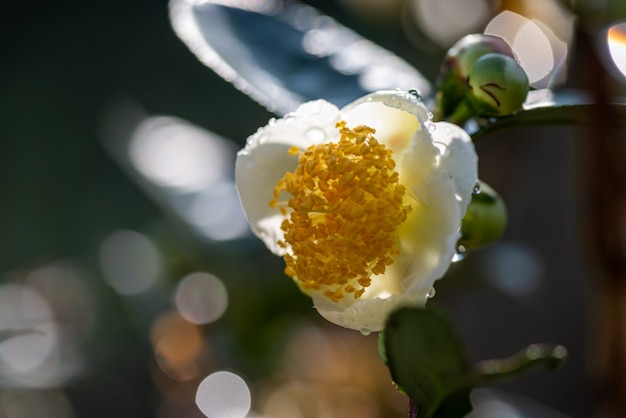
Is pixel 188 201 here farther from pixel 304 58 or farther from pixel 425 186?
pixel 425 186

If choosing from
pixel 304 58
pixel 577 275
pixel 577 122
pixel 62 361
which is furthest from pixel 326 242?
pixel 577 275

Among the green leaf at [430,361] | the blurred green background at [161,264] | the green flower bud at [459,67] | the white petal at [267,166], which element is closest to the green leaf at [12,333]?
the blurred green background at [161,264]

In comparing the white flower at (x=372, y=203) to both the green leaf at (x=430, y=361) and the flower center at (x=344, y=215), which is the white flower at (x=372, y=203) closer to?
the flower center at (x=344, y=215)

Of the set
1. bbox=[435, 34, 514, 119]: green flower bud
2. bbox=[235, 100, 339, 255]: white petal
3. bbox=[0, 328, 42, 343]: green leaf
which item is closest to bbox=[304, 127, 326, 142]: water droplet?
bbox=[235, 100, 339, 255]: white petal

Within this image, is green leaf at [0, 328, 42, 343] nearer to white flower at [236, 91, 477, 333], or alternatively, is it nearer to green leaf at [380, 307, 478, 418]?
white flower at [236, 91, 477, 333]

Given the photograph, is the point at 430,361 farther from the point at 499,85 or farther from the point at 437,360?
the point at 499,85

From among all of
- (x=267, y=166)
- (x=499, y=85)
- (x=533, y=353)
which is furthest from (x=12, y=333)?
(x=533, y=353)
